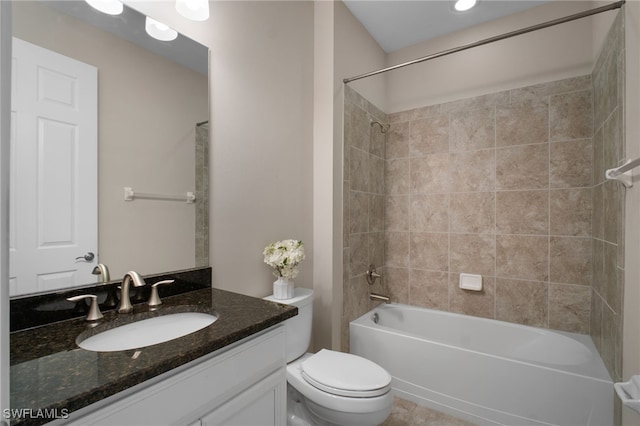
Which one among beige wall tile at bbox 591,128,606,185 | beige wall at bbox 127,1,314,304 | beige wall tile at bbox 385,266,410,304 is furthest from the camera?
beige wall tile at bbox 385,266,410,304

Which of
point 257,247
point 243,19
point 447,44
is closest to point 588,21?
point 447,44

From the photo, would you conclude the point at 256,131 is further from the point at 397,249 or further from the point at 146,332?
the point at 397,249

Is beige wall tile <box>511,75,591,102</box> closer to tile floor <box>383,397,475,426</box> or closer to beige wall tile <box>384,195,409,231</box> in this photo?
beige wall tile <box>384,195,409,231</box>

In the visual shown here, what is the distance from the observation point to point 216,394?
0.82 meters

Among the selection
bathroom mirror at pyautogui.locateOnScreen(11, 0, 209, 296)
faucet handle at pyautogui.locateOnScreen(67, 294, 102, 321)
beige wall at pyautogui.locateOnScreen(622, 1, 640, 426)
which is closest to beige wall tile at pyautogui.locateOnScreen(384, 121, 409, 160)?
beige wall at pyautogui.locateOnScreen(622, 1, 640, 426)

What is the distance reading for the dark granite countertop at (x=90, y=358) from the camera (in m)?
0.56

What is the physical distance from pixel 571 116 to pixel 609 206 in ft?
2.64

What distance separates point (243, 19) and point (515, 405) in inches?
102

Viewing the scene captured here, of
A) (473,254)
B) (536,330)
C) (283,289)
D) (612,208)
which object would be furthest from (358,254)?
(612,208)

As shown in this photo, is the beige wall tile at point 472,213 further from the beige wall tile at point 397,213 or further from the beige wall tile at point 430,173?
the beige wall tile at point 397,213

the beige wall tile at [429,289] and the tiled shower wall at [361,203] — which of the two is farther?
the beige wall tile at [429,289]

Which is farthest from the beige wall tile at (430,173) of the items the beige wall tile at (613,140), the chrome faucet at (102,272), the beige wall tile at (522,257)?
the chrome faucet at (102,272)

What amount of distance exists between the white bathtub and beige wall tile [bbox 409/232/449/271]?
383mm

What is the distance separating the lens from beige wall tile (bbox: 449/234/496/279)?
2264mm
